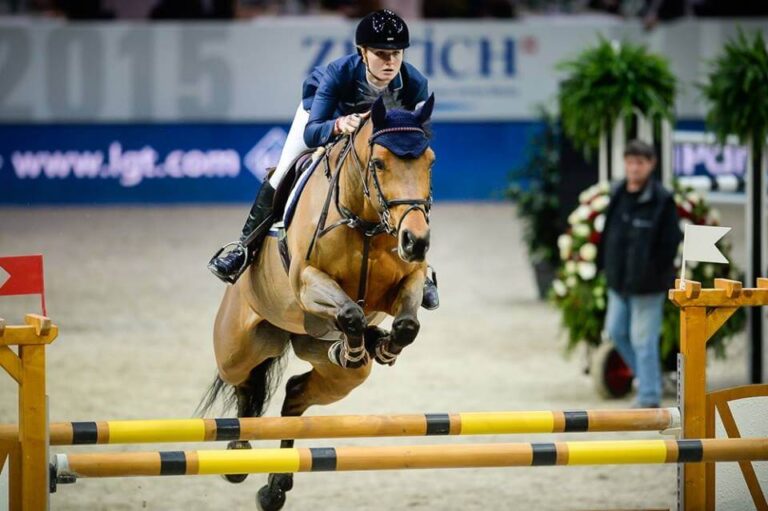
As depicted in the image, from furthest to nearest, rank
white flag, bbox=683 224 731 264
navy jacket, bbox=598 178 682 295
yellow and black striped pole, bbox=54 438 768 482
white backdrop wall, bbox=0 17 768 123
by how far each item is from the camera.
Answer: white backdrop wall, bbox=0 17 768 123, navy jacket, bbox=598 178 682 295, white flag, bbox=683 224 731 264, yellow and black striped pole, bbox=54 438 768 482

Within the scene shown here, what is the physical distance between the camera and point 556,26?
720 inches

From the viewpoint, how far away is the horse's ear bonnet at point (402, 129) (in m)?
4.36

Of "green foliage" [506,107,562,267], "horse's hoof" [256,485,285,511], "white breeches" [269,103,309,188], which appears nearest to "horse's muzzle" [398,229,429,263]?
"white breeches" [269,103,309,188]

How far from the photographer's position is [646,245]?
25.9ft

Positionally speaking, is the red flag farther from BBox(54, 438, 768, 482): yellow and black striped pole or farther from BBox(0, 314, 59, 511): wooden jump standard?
BBox(54, 438, 768, 482): yellow and black striped pole

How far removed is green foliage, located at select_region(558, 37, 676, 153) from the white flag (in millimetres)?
4074

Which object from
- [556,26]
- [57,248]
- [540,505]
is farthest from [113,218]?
[540,505]

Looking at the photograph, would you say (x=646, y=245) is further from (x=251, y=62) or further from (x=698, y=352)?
(x=251, y=62)

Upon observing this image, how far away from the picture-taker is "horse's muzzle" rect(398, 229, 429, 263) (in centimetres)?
418

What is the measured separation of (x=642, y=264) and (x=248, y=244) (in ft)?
10.5

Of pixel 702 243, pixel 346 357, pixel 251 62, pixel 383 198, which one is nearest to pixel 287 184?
pixel 346 357

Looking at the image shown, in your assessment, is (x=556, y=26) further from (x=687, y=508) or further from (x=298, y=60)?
(x=687, y=508)

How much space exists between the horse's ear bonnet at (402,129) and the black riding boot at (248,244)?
43.3 inches

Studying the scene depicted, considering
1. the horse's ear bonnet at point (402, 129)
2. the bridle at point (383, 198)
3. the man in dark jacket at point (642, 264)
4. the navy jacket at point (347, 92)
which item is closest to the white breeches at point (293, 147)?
the navy jacket at point (347, 92)
